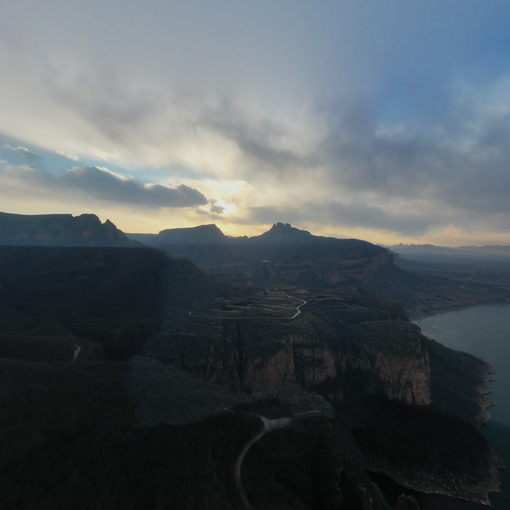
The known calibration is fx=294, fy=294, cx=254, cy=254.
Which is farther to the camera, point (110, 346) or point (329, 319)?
point (329, 319)

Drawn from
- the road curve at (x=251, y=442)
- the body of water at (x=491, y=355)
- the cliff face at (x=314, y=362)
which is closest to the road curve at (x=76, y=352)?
the cliff face at (x=314, y=362)

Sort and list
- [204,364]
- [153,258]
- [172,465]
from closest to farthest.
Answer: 1. [172,465]
2. [204,364]
3. [153,258]

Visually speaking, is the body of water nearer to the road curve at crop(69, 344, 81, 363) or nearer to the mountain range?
the mountain range

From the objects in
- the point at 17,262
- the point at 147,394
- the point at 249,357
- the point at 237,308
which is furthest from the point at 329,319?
the point at 17,262

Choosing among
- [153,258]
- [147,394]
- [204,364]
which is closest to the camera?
[147,394]

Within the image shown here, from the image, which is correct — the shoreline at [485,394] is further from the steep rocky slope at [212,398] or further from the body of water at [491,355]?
the steep rocky slope at [212,398]

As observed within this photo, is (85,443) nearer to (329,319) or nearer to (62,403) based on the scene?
(62,403)

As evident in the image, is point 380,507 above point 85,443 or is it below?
below

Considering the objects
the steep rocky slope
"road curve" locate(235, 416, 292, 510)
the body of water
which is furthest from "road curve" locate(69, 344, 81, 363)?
the body of water
